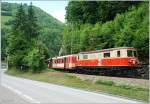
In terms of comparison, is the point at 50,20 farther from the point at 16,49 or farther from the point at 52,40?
the point at 16,49

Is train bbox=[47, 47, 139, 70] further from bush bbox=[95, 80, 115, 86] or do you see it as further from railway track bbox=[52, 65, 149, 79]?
bush bbox=[95, 80, 115, 86]

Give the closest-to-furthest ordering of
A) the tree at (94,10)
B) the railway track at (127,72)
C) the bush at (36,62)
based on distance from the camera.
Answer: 1. the railway track at (127,72)
2. the tree at (94,10)
3. the bush at (36,62)

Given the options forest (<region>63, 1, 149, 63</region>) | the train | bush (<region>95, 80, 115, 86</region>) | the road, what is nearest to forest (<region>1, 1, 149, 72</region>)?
forest (<region>63, 1, 149, 63</region>)

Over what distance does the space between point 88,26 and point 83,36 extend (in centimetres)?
395

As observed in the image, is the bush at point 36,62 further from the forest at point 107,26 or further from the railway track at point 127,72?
the railway track at point 127,72

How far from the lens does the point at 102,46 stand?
195 feet

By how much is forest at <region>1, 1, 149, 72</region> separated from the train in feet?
13.7

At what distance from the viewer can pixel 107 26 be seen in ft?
197

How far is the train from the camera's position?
4062 centimetres

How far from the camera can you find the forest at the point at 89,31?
4915 cm

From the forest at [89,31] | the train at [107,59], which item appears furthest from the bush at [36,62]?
the train at [107,59]

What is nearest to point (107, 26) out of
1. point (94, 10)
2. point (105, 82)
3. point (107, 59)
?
point (94, 10)

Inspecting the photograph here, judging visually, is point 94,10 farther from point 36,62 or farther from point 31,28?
point 31,28

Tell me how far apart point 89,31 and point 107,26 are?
5076 mm
